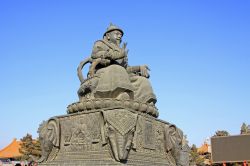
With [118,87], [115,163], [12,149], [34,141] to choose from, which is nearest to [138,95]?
[118,87]

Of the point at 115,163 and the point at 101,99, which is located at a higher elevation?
the point at 101,99

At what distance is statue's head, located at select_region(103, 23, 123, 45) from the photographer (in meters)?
7.81

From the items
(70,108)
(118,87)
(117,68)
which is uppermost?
(117,68)

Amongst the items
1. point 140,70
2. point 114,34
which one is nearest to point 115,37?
point 114,34

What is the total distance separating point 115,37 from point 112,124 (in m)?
2.66

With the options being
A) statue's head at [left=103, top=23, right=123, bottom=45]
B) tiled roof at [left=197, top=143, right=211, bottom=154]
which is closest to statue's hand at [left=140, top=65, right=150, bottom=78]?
statue's head at [left=103, top=23, right=123, bottom=45]

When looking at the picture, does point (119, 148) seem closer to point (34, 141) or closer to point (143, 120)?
point (143, 120)

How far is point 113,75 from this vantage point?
6918 millimetres

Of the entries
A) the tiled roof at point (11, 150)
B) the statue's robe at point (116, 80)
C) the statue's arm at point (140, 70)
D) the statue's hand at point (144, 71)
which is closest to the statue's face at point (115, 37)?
the statue's robe at point (116, 80)

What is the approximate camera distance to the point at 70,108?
7.04 metres

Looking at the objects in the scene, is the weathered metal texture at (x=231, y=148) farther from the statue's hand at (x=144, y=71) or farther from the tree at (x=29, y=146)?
the tree at (x=29, y=146)

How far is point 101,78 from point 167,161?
2.35 m

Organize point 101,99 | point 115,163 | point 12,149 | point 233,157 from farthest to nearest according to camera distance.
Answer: point 12,149 < point 233,157 < point 101,99 < point 115,163

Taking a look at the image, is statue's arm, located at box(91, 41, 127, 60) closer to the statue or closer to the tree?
the statue
